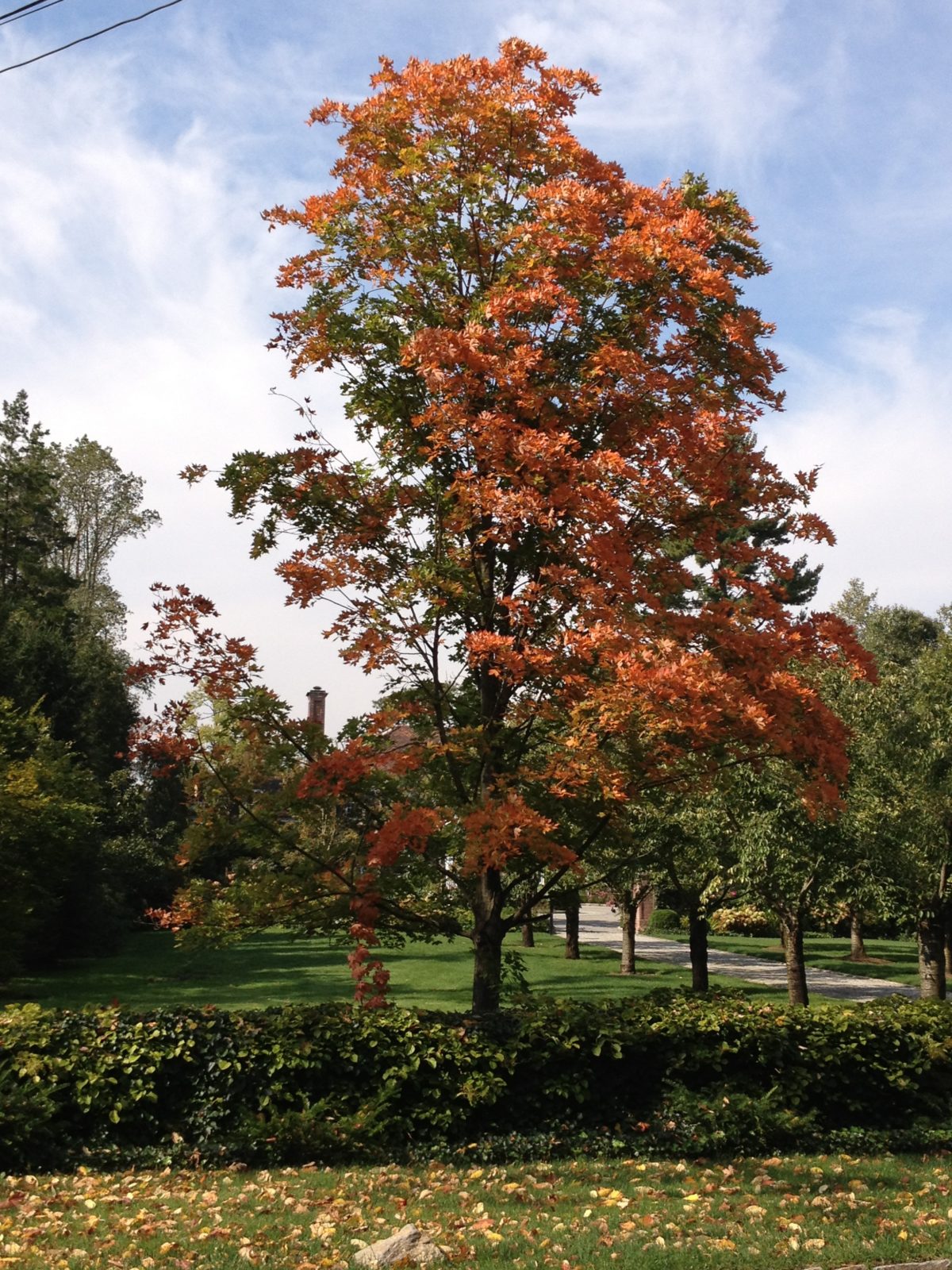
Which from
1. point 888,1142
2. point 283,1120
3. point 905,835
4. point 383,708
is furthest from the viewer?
point 905,835

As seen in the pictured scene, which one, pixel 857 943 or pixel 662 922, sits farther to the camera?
pixel 662 922

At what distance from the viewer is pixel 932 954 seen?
1947 cm

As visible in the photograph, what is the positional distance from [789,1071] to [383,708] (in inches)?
175

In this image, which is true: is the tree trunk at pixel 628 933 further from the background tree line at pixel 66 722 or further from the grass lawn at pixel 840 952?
the background tree line at pixel 66 722

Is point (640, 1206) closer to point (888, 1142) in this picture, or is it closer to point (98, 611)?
point (888, 1142)

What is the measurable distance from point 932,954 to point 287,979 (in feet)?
44.6

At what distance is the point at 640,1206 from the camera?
649cm

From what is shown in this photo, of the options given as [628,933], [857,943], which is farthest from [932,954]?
[857,943]

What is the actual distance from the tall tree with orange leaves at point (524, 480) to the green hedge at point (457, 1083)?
0.97 metres

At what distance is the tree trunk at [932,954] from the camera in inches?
755

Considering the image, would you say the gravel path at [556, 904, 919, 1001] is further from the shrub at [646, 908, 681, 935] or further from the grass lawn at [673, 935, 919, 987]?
the shrub at [646, 908, 681, 935]

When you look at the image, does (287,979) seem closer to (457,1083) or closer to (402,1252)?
(457,1083)

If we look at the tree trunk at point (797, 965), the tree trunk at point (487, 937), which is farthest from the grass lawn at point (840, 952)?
the tree trunk at point (487, 937)

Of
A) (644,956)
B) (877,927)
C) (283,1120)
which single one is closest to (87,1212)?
(283,1120)
